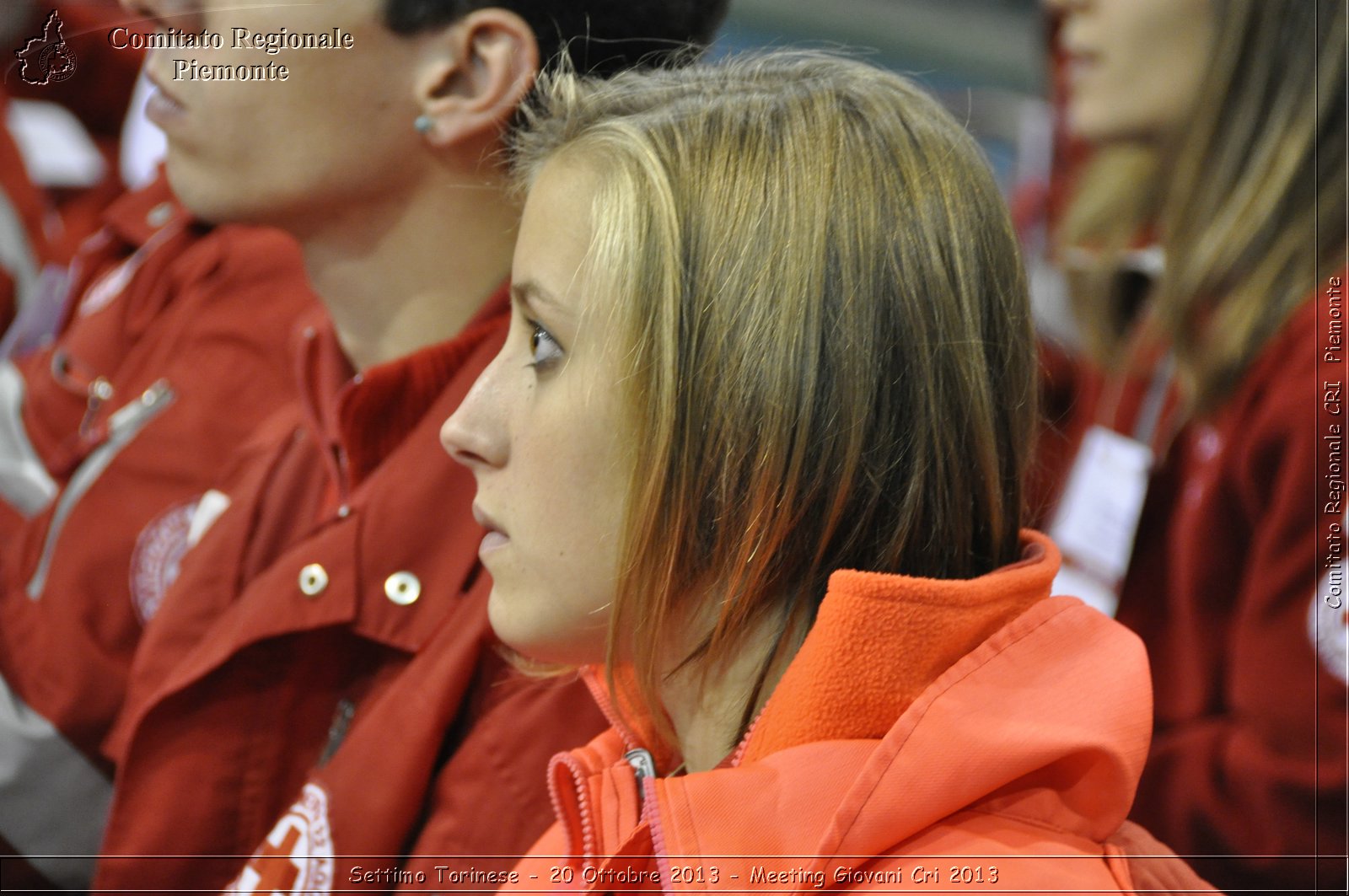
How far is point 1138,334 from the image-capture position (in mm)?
1811

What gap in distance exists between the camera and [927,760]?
708 millimetres

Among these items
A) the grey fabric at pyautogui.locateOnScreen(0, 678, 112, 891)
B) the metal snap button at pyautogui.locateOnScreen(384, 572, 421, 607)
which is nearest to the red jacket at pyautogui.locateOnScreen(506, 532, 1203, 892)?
the metal snap button at pyautogui.locateOnScreen(384, 572, 421, 607)

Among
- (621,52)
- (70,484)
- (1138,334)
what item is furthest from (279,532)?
(1138,334)

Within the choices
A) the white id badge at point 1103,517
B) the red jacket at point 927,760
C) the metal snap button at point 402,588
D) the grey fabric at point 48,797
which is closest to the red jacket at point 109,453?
the grey fabric at point 48,797

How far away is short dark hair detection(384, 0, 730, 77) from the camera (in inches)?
41.3

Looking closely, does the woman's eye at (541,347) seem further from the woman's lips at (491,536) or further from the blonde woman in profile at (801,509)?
the woman's lips at (491,536)

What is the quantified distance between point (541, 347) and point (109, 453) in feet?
2.55

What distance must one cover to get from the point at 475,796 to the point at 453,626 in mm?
132

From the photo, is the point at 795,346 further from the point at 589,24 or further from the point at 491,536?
the point at 589,24

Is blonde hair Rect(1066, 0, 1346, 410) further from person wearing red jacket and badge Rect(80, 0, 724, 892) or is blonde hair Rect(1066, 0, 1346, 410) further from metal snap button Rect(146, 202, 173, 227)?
metal snap button Rect(146, 202, 173, 227)

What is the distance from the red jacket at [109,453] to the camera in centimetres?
121

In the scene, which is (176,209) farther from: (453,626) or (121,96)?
(453,626)

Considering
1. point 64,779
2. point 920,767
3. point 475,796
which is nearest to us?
point 920,767

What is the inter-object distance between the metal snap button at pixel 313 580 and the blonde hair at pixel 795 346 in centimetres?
33
